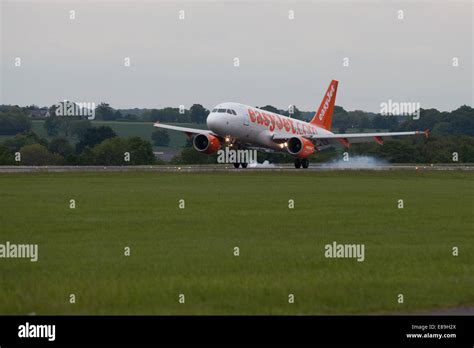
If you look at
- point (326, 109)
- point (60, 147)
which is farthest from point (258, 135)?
point (60, 147)

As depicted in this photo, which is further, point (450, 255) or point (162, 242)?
point (162, 242)

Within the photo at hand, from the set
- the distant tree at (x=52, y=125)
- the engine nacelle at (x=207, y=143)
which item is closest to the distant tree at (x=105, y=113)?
the distant tree at (x=52, y=125)

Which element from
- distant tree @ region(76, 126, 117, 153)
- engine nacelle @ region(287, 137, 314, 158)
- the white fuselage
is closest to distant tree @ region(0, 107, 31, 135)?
distant tree @ region(76, 126, 117, 153)

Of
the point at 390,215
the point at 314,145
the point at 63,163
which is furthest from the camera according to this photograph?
the point at 63,163

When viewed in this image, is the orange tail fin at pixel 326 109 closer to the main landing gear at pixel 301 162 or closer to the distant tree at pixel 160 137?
the main landing gear at pixel 301 162

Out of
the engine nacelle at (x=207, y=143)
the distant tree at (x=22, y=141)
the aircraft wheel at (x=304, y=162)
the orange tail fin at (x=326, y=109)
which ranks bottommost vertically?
the aircraft wheel at (x=304, y=162)

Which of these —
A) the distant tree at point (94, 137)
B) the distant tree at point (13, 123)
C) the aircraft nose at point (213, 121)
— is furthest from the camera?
the distant tree at point (13, 123)

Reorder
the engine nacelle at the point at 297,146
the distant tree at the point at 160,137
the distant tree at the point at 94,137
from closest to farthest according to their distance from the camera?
the engine nacelle at the point at 297,146 < the distant tree at the point at 94,137 < the distant tree at the point at 160,137

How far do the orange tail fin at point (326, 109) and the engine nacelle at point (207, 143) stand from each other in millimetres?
16257

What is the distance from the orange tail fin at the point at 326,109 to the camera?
90.5 m
